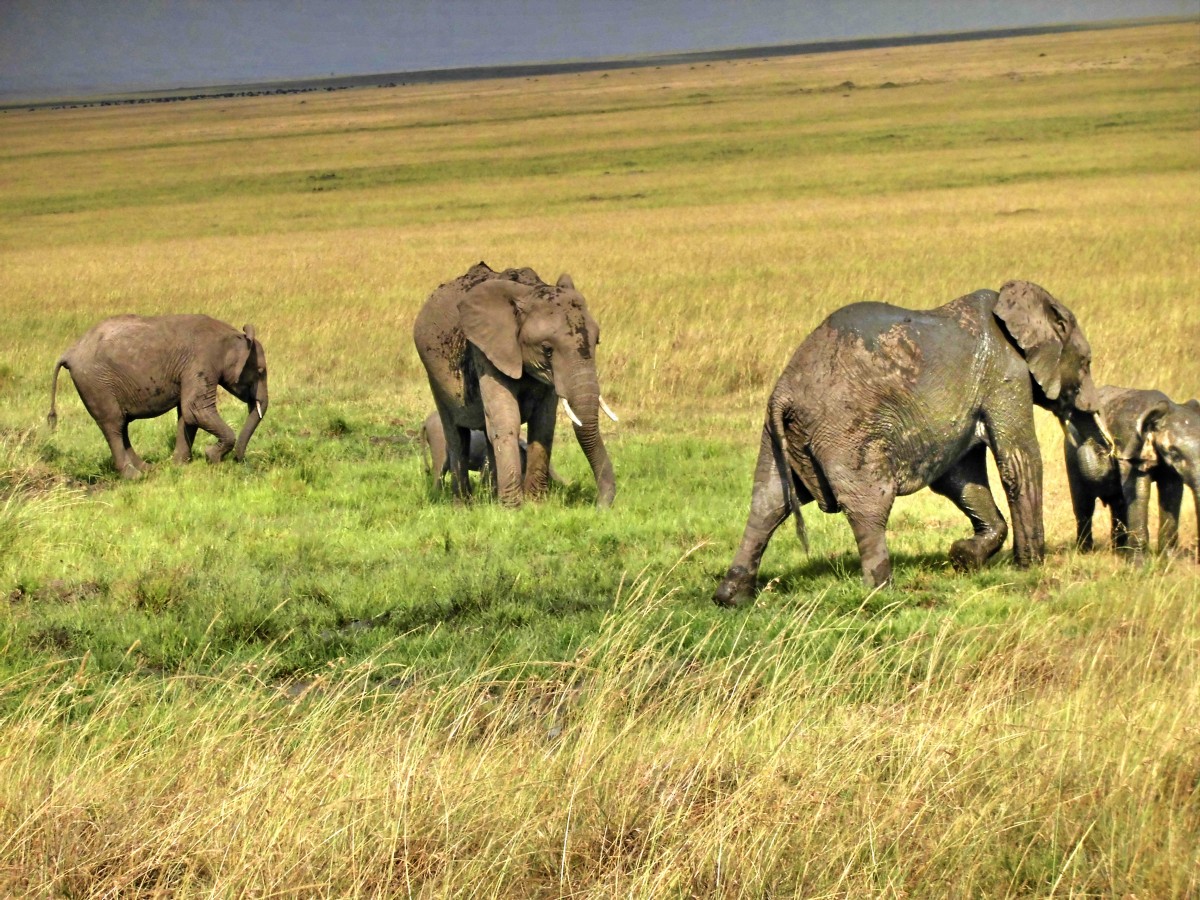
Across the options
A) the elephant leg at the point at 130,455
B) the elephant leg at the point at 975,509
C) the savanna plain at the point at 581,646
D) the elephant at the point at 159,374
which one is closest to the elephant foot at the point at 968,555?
the elephant leg at the point at 975,509

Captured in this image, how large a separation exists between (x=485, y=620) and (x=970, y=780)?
4.01 m

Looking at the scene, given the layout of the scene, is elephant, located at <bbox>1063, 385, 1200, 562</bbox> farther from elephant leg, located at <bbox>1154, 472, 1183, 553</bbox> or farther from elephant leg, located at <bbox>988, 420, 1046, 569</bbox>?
elephant leg, located at <bbox>988, 420, 1046, 569</bbox>

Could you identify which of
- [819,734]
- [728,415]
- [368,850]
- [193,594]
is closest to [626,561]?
Result: [193,594]

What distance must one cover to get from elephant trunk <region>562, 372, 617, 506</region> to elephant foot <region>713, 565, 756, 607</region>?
2774 millimetres

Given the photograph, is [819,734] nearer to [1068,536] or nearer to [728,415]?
[1068,536]

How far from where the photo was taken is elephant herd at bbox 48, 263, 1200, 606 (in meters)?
8.05

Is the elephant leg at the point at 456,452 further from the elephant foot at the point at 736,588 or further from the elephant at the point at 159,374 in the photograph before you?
the elephant foot at the point at 736,588

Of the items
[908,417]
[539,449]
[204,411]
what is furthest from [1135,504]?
[204,411]

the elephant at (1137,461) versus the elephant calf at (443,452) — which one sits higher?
the elephant at (1137,461)

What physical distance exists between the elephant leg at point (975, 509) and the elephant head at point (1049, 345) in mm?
581

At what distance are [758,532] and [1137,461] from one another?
8.82ft

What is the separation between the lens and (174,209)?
48.1 meters

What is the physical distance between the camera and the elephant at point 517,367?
11023mm

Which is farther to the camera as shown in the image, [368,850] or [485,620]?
[485,620]
